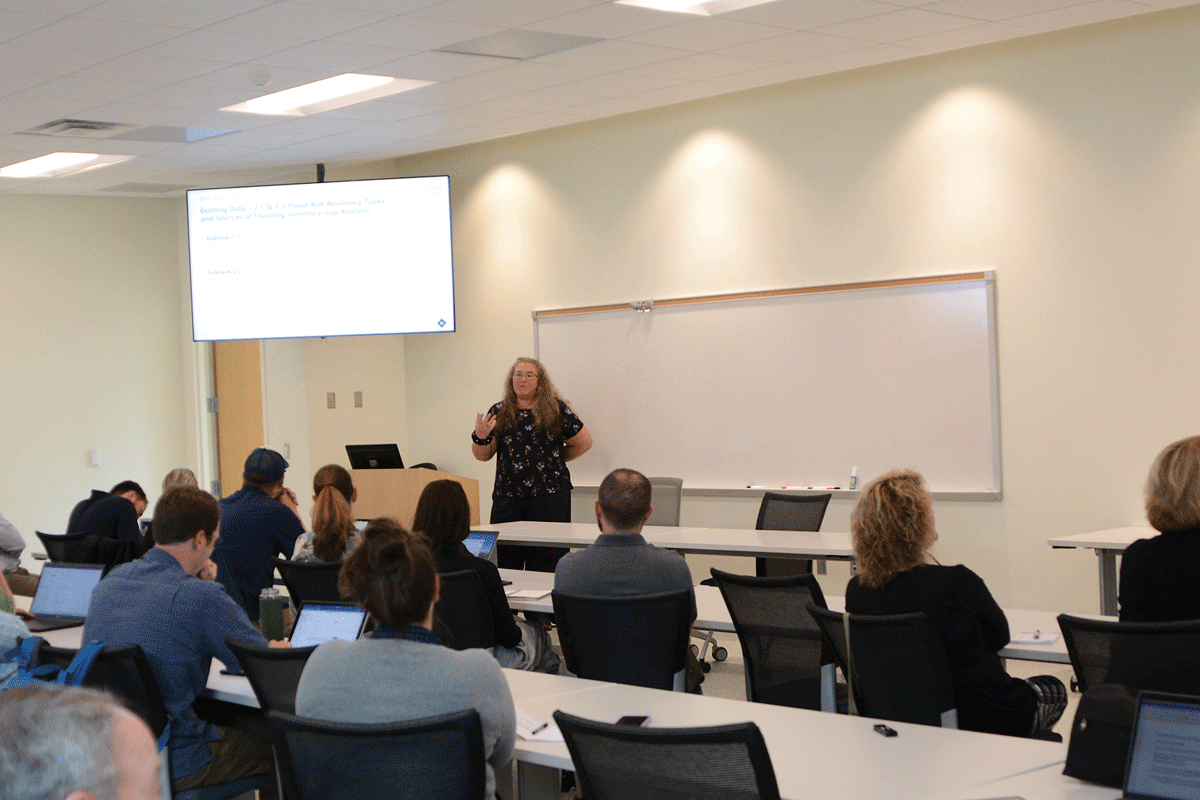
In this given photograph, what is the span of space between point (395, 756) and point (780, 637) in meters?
1.63

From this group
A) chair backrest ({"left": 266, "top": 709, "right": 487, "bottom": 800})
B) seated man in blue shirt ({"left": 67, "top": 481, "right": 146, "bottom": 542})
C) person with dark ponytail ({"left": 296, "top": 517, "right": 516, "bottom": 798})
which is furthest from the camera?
seated man in blue shirt ({"left": 67, "top": 481, "right": 146, "bottom": 542})

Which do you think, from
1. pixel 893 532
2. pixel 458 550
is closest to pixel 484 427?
pixel 458 550

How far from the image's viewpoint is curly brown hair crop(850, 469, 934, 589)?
10.2 ft

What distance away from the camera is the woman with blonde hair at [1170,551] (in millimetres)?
3041

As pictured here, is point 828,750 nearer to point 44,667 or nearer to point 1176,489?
point 1176,489

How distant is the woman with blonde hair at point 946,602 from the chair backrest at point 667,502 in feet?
11.0

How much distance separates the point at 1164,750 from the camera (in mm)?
1971

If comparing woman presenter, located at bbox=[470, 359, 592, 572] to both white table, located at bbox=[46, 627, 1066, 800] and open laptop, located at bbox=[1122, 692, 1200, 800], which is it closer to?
white table, located at bbox=[46, 627, 1066, 800]

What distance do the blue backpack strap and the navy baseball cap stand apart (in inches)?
83.3

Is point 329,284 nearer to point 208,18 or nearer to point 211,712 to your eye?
point 208,18

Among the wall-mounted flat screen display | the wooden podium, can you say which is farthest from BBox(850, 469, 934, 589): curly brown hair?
the wall-mounted flat screen display

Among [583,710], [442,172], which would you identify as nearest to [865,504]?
[583,710]

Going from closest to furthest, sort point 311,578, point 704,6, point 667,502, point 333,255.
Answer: point 311,578
point 704,6
point 667,502
point 333,255

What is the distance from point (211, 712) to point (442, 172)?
232 inches
